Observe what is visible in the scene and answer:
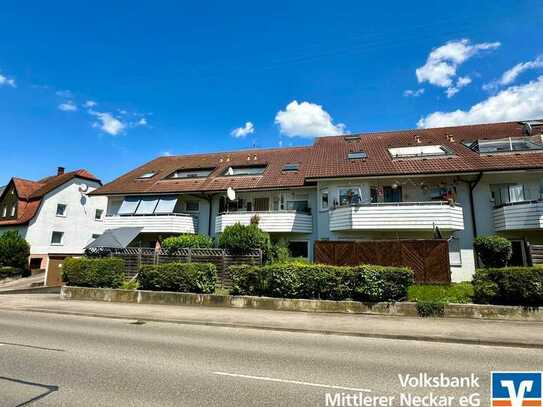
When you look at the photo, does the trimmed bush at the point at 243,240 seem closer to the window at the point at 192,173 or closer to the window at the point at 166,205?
the window at the point at 166,205

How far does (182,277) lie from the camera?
14.5 m

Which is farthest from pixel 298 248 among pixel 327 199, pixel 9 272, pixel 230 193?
Answer: pixel 9 272

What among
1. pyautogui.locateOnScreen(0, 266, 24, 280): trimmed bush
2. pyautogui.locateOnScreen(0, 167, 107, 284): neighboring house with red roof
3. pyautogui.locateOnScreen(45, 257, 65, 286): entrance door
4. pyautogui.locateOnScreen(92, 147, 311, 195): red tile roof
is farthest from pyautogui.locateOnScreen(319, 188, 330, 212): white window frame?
pyautogui.locateOnScreen(0, 167, 107, 284): neighboring house with red roof

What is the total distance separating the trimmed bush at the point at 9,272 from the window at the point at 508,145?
112ft

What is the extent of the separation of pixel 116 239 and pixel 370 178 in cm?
1652

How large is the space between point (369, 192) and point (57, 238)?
28.9m

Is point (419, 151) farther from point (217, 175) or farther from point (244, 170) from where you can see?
point (217, 175)

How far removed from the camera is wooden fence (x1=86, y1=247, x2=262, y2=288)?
51.6ft

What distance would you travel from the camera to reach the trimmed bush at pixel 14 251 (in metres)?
24.8

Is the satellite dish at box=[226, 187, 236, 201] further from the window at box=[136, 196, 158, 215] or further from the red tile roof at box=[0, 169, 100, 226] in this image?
the red tile roof at box=[0, 169, 100, 226]

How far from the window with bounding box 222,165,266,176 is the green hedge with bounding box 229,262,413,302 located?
1167cm

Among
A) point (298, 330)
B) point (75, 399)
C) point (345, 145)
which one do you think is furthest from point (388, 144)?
point (75, 399)

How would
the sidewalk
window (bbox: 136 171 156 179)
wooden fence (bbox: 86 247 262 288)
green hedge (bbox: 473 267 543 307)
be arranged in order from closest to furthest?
the sidewalk < green hedge (bbox: 473 267 543 307) < wooden fence (bbox: 86 247 262 288) < window (bbox: 136 171 156 179)

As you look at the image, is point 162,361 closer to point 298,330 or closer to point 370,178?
point 298,330
